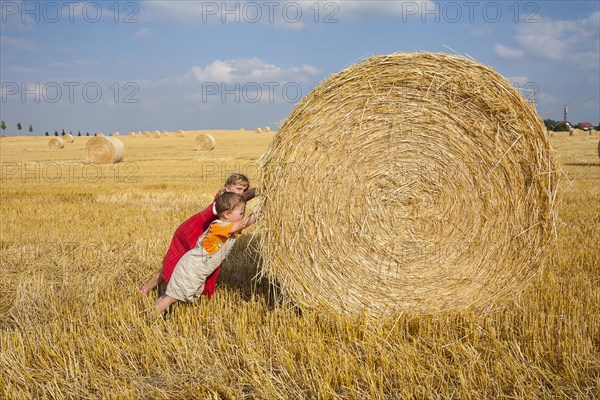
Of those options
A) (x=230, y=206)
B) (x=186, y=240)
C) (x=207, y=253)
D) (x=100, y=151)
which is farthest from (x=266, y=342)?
(x=100, y=151)

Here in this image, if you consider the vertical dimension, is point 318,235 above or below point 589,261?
above

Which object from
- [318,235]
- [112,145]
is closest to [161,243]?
[318,235]

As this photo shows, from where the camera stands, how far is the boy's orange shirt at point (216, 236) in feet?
13.6

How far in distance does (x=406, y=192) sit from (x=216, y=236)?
1572 mm

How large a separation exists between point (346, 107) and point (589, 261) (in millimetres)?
3228

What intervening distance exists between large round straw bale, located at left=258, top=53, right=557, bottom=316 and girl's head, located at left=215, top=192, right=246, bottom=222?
32 cm

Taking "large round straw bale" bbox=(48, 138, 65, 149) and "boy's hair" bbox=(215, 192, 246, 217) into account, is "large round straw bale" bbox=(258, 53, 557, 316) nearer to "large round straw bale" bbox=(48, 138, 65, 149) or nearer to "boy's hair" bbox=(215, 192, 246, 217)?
"boy's hair" bbox=(215, 192, 246, 217)

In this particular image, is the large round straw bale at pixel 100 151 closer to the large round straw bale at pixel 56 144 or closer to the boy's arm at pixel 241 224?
the large round straw bale at pixel 56 144

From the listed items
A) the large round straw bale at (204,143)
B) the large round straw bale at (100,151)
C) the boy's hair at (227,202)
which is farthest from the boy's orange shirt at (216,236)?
the large round straw bale at (204,143)

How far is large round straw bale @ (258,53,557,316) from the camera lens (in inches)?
154

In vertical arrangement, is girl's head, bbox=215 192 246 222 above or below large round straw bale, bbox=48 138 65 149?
below

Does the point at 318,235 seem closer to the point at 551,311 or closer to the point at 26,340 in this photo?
the point at 551,311

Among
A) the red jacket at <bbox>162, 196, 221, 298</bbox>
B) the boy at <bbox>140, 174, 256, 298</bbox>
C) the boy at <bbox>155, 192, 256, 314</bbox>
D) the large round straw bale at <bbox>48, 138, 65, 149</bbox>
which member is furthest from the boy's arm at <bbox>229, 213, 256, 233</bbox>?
the large round straw bale at <bbox>48, 138, 65, 149</bbox>

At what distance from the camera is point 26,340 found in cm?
363
